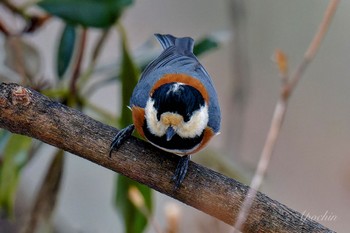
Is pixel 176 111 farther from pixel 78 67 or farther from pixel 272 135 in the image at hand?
pixel 78 67

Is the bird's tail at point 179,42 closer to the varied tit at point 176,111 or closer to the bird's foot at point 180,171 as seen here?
the varied tit at point 176,111

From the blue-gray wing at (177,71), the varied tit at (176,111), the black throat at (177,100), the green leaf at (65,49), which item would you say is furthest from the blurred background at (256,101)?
the black throat at (177,100)

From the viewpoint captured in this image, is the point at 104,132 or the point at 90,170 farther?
the point at 90,170

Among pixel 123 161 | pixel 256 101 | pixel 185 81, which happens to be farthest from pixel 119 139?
pixel 256 101

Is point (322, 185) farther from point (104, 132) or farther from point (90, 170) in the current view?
point (104, 132)

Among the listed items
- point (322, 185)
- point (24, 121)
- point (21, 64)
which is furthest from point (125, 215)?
point (322, 185)
